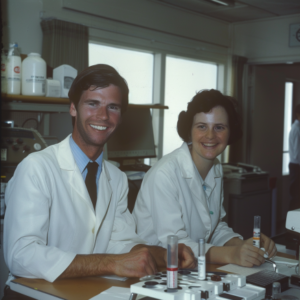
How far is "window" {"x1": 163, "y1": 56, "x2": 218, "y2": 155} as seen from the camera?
4.37 meters

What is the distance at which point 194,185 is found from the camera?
1.85 metres

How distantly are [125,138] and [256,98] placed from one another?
2484 mm

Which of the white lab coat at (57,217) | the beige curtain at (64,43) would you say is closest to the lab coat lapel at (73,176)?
the white lab coat at (57,217)

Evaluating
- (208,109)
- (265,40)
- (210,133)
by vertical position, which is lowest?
(210,133)

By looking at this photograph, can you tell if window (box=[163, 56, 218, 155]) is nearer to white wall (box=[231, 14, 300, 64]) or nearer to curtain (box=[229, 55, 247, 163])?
curtain (box=[229, 55, 247, 163])

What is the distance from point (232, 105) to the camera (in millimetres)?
1942

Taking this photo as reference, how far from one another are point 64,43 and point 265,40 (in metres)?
2.83

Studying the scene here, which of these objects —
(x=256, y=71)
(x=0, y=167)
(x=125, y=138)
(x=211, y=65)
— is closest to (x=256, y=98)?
(x=256, y=71)

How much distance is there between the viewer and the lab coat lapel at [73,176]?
4.78ft

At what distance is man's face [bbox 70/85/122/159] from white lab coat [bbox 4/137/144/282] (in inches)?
3.4

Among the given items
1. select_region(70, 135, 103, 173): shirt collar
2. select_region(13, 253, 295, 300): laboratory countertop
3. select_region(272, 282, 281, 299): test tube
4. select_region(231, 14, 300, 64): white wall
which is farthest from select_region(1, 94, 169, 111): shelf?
select_region(231, 14, 300, 64): white wall

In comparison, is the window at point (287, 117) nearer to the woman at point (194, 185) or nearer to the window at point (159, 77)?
the window at point (159, 77)

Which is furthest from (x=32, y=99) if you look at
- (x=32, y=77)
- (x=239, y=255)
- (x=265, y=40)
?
(x=265, y=40)

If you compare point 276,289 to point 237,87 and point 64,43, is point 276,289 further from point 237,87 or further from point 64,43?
point 237,87
